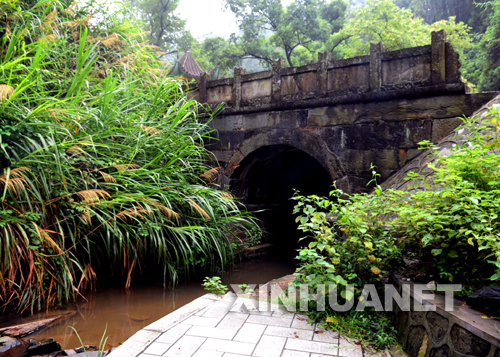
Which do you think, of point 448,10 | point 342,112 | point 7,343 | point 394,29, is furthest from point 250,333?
point 448,10

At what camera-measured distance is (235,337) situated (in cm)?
238

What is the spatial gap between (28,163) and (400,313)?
12.2ft

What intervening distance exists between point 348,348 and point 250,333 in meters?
0.64

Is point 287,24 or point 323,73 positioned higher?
point 287,24

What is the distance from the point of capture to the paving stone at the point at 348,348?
2162 millimetres

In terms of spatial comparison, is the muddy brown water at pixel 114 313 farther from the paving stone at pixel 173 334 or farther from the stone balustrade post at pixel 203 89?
the stone balustrade post at pixel 203 89

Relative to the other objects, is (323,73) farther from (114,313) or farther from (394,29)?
(394,29)

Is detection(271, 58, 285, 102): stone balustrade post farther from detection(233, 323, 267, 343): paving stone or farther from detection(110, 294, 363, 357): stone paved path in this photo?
detection(233, 323, 267, 343): paving stone

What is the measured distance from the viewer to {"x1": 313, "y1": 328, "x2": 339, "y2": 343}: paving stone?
2.34m

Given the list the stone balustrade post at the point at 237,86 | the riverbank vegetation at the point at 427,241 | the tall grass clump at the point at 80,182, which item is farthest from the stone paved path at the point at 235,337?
the stone balustrade post at the point at 237,86

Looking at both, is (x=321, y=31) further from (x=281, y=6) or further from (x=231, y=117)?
(x=231, y=117)

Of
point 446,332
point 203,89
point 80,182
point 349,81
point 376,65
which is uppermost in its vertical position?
point 203,89

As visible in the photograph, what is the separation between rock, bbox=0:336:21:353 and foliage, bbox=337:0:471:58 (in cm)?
1521

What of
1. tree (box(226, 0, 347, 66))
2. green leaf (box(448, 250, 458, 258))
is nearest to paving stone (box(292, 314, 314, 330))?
green leaf (box(448, 250, 458, 258))
